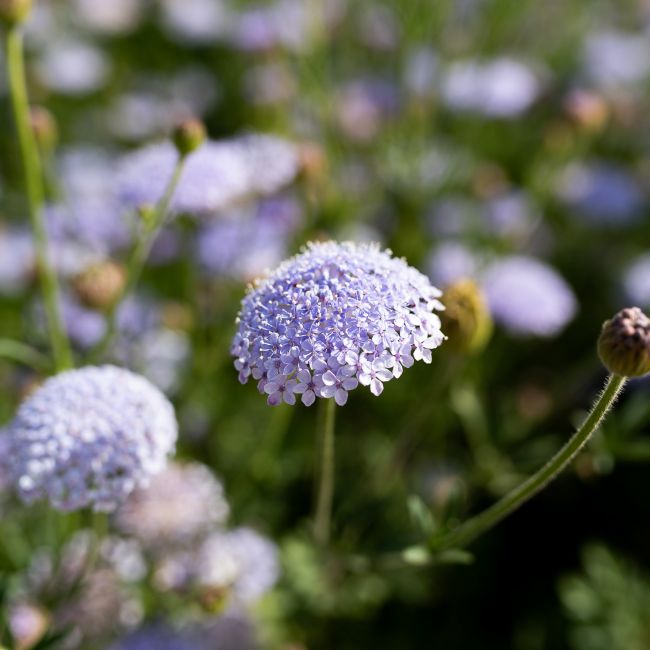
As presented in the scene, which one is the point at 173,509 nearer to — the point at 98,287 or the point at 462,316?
the point at 98,287

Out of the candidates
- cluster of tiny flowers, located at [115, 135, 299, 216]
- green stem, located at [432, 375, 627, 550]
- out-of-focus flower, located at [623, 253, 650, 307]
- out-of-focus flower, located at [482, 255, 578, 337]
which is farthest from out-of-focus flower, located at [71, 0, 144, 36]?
green stem, located at [432, 375, 627, 550]

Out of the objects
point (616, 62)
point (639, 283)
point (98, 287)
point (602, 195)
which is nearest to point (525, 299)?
point (639, 283)

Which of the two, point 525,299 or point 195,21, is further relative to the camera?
point 195,21

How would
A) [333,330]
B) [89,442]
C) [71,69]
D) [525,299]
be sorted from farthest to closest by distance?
[71,69], [525,299], [89,442], [333,330]

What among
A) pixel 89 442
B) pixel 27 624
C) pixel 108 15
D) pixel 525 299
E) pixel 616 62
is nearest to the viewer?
pixel 89 442

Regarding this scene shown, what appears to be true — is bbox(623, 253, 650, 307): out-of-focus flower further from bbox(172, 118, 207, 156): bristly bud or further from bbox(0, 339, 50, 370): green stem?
bbox(0, 339, 50, 370): green stem

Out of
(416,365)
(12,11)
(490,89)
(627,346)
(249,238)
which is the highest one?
(12,11)

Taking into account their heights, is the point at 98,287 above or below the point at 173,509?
above

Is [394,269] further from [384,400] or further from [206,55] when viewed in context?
[206,55]
